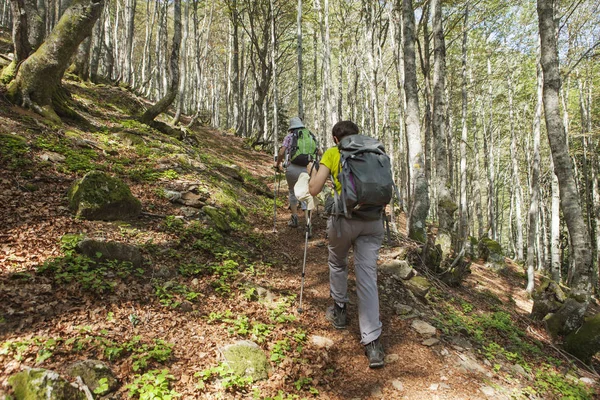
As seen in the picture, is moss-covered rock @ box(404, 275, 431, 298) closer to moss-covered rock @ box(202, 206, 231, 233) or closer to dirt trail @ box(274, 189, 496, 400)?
dirt trail @ box(274, 189, 496, 400)

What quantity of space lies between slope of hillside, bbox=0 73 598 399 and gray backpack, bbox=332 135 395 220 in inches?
63.4

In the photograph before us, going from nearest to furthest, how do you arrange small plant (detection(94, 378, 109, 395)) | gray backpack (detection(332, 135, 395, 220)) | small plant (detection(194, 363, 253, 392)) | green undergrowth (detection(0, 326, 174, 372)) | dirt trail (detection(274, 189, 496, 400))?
small plant (detection(94, 378, 109, 395)), green undergrowth (detection(0, 326, 174, 372)), small plant (detection(194, 363, 253, 392)), dirt trail (detection(274, 189, 496, 400)), gray backpack (detection(332, 135, 395, 220))

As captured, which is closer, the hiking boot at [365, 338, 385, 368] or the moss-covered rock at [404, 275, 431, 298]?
the hiking boot at [365, 338, 385, 368]

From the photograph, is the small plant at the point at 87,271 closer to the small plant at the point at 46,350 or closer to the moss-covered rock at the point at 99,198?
the small plant at the point at 46,350

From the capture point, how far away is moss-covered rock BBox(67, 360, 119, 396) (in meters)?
2.31

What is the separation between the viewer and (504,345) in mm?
4801

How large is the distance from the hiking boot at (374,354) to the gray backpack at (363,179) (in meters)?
1.37

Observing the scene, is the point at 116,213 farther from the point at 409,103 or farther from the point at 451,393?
the point at 409,103

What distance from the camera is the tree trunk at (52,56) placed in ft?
21.6

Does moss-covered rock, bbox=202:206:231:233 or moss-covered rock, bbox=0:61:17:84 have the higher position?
moss-covered rock, bbox=0:61:17:84

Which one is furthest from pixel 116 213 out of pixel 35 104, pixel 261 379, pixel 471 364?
pixel 471 364

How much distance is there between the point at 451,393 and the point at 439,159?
264 inches

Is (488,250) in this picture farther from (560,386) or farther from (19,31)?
(19,31)

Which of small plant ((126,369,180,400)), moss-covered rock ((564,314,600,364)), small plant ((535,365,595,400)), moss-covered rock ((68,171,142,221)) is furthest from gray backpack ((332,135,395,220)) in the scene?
moss-covered rock ((564,314,600,364))
